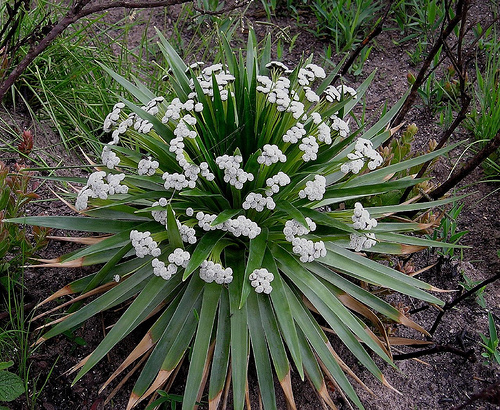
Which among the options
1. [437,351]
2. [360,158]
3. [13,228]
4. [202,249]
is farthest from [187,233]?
[437,351]

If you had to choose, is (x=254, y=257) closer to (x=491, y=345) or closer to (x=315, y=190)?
(x=315, y=190)

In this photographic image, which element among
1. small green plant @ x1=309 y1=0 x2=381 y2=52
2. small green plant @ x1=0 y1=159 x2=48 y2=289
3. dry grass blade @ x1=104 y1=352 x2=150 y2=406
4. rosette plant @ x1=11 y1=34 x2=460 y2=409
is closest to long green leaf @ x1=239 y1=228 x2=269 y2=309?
rosette plant @ x1=11 y1=34 x2=460 y2=409

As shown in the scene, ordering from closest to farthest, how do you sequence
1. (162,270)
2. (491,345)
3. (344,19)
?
(162,270), (491,345), (344,19)

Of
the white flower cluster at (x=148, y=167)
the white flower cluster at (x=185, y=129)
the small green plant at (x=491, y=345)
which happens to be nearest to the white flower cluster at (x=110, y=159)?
the white flower cluster at (x=148, y=167)

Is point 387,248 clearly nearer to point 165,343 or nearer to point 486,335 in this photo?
point 486,335

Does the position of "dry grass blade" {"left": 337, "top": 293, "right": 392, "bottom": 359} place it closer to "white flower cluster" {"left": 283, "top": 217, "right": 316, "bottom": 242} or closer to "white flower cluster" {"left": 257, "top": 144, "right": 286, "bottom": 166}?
"white flower cluster" {"left": 283, "top": 217, "right": 316, "bottom": 242}

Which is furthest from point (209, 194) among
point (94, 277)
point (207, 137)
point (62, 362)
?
point (62, 362)
